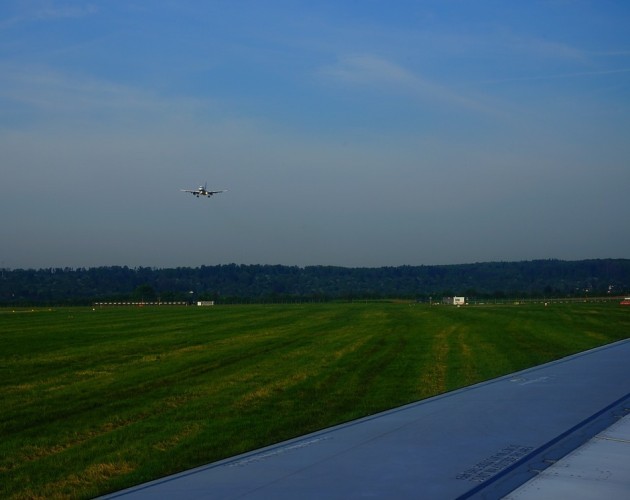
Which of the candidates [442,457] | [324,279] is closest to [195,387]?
[442,457]

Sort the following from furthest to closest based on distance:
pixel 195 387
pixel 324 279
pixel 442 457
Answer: pixel 324 279 < pixel 195 387 < pixel 442 457

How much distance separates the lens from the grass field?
29.8 feet

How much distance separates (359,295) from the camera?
120375 mm

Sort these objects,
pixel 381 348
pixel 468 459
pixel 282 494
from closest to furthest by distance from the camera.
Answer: pixel 282 494, pixel 468 459, pixel 381 348

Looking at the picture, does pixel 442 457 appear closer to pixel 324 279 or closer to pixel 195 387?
pixel 195 387

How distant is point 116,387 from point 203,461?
25.0 feet

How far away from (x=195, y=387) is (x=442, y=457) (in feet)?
35.3

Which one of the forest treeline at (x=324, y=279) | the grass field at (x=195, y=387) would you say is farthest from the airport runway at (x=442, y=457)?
the forest treeline at (x=324, y=279)

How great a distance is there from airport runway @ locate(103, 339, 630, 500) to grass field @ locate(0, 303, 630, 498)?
8.99 feet

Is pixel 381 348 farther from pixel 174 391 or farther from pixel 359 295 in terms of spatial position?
pixel 359 295

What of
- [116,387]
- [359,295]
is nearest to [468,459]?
[116,387]

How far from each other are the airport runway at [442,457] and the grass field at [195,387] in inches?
108

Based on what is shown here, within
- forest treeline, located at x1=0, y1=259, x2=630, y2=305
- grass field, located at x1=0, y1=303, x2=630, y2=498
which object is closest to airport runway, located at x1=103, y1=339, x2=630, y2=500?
grass field, located at x1=0, y1=303, x2=630, y2=498

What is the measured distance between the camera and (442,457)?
5230mm
